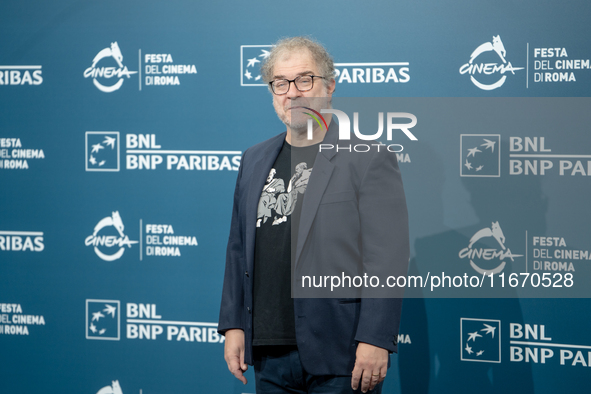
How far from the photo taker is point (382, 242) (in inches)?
62.8

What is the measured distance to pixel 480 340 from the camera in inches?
93.0

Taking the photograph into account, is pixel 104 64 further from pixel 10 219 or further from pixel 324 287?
pixel 324 287

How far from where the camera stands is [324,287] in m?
1.59

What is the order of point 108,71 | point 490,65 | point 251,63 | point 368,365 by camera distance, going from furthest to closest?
point 108,71 → point 251,63 → point 490,65 → point 368,365

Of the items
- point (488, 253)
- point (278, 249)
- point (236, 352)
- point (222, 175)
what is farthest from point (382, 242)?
point (222, 175)

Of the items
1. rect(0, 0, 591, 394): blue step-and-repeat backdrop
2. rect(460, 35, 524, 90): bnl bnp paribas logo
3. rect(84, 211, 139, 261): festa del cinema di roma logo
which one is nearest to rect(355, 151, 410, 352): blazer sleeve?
rect(0, 0, 591, 394): blue step-and-repeat backdrop

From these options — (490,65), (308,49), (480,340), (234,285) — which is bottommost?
(480,340)

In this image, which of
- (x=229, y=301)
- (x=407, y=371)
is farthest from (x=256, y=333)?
(x=407, y=371)

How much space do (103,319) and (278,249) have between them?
148 centimetres

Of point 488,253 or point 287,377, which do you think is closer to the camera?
point 287,377

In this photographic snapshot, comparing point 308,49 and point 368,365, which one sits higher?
point 308,49

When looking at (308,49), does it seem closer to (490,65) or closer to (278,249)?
(278,249)

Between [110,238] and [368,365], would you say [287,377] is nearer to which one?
[368,365]

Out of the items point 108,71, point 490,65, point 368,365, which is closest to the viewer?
point 368,365
